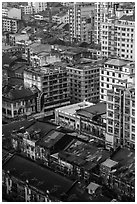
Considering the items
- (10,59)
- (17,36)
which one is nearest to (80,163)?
(10,59)

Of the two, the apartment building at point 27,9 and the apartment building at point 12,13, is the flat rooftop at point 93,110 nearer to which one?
the apartment building at point 12,13

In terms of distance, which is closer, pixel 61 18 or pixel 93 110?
pixel 93 110

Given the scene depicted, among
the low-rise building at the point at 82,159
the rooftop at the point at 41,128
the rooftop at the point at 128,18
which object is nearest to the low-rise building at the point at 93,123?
the rooftop at the point at 41,128

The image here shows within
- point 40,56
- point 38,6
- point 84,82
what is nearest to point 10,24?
point 38,6

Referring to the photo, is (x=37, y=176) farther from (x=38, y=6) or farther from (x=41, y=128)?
(x=38, y=6)

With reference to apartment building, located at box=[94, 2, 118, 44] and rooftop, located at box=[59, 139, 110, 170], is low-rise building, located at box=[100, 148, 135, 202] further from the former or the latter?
apartment building, located at box=[94, 2, 118, 44]
